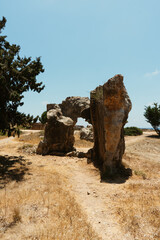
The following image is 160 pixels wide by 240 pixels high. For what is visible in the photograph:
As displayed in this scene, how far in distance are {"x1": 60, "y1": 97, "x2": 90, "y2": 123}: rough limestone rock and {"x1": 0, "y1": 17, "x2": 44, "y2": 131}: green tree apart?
553 inches

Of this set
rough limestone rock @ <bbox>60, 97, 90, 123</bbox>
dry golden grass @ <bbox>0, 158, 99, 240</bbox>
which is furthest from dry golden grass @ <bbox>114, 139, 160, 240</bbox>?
rough limestone rock @ <bbox>60, 97, 90, 123</bbox>

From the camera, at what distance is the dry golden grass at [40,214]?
3336mm

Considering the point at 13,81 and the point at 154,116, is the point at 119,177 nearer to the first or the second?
the point at 13,81

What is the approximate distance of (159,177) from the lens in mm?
7762

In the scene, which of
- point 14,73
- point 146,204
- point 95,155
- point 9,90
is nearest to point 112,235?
point 146,204

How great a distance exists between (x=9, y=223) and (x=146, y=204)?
4.08m

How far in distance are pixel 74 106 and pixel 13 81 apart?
15448 millimetres

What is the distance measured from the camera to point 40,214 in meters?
4.04

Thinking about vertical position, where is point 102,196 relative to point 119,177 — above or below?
Answer: below

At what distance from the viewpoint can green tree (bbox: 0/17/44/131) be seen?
8195 mm

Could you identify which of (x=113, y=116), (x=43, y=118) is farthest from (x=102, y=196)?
(x=43, y=118)

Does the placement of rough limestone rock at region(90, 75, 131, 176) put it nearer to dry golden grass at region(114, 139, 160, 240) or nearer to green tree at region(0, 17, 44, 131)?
dry golden grass at region(114, 139, 160, 240)

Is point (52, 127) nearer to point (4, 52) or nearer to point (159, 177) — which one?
point (4, 52)

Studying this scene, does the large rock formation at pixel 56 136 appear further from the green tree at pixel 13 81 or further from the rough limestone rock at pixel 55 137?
the green tree at pixel 13 81
